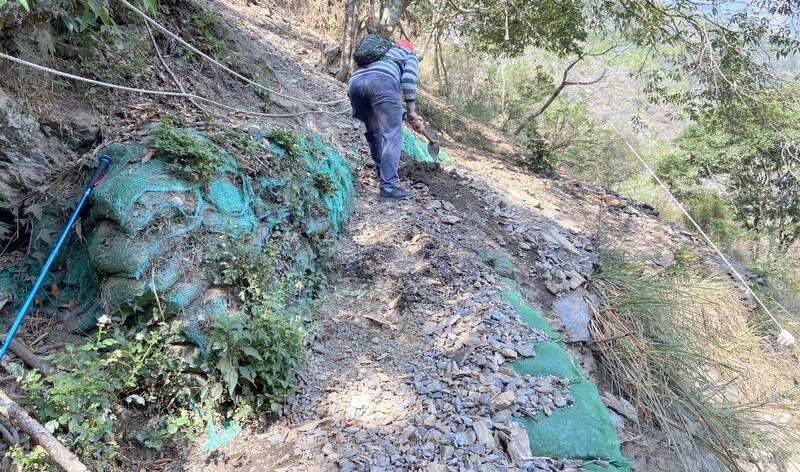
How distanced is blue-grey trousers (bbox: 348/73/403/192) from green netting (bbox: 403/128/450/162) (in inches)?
43.6

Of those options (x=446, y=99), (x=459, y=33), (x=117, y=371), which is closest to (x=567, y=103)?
(x=446, y=99)

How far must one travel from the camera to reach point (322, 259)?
9.95ft

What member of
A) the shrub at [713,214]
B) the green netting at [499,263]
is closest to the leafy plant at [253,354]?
the green netting at [499,263]

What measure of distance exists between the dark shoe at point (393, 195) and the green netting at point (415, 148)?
111 cm

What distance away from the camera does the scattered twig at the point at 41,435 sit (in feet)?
5.03

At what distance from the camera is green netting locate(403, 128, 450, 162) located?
5.06 metres

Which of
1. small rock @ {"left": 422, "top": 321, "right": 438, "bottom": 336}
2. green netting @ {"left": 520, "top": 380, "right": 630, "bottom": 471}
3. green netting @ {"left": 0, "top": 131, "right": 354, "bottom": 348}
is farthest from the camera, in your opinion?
small rock @ {"left": 422, "top": 321, "right": 438, "bottom": 336}

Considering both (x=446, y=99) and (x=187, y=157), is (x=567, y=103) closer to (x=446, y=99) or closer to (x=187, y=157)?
(x=446, y=99)

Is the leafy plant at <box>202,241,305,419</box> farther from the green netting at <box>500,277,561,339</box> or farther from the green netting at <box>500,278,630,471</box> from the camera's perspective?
the green netting at <box>500,277,561,339</box>

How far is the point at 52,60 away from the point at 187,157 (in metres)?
1.15

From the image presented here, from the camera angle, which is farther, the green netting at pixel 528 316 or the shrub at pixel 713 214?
the shrub at pixel 713 214

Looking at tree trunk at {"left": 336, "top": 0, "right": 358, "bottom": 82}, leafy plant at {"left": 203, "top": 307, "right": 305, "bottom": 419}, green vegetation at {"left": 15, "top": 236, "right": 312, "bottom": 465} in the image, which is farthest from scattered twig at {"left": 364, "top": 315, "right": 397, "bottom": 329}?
tree trunk at {"left": 336, "top": 0, "right": 358, "bottom": 82}

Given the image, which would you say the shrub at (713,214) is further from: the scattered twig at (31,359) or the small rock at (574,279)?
the scattered twig at (31,359)

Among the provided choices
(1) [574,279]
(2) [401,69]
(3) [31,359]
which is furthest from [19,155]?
(1) [574,279]
